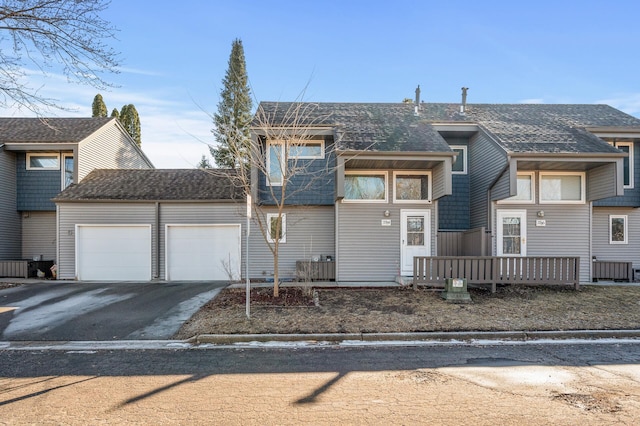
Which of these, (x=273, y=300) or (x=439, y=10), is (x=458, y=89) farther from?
(x=273, y=300)

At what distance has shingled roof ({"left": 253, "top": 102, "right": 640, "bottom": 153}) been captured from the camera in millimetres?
11328

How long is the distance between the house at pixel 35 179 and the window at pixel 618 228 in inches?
843

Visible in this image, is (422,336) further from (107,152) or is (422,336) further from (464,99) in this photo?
(107,152)

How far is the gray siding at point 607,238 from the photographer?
44.2 feet

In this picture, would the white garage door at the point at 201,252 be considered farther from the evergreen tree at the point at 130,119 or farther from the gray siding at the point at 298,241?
the evergreen tree at the point at 130,119

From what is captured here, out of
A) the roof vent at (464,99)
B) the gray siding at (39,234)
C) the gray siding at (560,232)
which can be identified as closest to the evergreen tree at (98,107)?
the gray siding at (39,234)

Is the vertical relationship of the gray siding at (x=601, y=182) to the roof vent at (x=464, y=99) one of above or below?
below

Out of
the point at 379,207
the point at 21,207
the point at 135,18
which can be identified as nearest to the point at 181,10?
the point at 135,18

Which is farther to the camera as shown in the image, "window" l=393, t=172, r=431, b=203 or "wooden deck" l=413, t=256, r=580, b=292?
"window" l=393, t=172, r=431, b=203

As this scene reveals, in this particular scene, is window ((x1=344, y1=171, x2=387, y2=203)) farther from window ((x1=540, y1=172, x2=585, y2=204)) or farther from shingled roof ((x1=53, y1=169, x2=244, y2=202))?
window ((x1=540, y1=172, x2=585, y2=204))

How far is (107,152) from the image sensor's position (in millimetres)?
16562

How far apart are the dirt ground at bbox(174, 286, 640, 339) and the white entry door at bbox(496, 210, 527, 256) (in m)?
1.97

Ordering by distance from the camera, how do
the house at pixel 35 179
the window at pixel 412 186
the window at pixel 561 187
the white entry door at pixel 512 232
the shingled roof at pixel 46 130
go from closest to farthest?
1. the window at pixel 412 186
2. the white entry door at pixel 512 232
3. the window at pixel 561 187
4. the house at pixel 35 179
5. the shingled roof at pixel 46 130

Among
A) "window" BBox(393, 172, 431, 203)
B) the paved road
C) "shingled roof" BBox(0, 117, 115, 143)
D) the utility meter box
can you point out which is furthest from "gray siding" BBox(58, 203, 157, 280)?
the utility meter box
